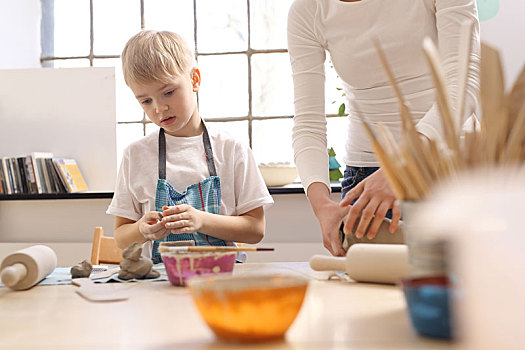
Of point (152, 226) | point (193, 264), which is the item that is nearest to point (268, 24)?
point (152, 226)

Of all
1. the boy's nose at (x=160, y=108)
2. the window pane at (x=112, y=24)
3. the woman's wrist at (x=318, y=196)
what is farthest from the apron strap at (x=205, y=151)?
the window pane at (x=112, y=24)

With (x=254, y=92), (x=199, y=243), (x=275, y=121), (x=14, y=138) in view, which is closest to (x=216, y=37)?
(x=254, y=92)

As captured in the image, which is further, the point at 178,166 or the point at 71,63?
the point at 71,63

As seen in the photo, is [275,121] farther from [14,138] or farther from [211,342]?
[211,342]

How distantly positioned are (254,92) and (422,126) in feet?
7.65

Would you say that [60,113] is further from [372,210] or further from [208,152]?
[372,210]

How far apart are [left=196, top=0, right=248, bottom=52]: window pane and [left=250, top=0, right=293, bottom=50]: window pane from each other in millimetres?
60

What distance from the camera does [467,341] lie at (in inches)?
15.8

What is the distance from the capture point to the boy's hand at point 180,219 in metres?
1.26

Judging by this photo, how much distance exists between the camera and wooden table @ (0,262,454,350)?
20.5 inches

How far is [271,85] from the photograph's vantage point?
333 centimetres

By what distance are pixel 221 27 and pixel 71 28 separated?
3.08 feet

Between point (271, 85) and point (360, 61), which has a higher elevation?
point (271, 85)

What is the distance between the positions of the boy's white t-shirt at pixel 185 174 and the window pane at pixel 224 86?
165 centimetres
